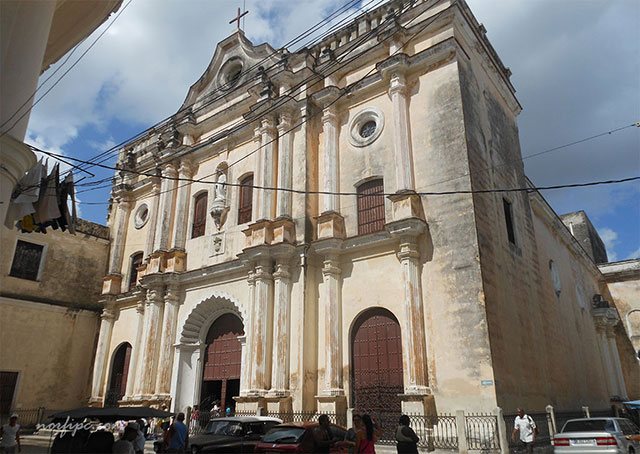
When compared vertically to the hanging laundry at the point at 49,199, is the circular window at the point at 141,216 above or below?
above

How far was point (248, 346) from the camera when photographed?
15.9 metres

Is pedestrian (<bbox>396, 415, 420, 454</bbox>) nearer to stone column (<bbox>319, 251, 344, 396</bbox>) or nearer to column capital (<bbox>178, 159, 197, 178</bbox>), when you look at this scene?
stone column (<bbox>319, 251, 344, 396</bbox>)

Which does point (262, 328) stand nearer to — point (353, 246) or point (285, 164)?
point (353, 246)

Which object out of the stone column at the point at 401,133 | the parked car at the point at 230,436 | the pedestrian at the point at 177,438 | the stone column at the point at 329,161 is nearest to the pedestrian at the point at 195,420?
the parked car at the point at 230,436

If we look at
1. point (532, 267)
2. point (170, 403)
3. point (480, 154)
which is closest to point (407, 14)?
point (480, 154)

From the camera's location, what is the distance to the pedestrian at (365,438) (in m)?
7.04

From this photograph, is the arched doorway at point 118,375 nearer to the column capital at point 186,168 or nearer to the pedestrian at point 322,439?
the column capital at point 186,168

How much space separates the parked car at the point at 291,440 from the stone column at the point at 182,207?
11496mm

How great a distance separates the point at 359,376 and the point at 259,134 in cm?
924

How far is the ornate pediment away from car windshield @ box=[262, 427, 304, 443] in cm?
1424

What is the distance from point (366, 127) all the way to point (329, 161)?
170 cm

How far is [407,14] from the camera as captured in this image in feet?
54.0

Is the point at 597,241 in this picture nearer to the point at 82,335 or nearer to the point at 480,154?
the point at 480,154

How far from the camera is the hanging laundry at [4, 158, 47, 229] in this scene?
785cm
